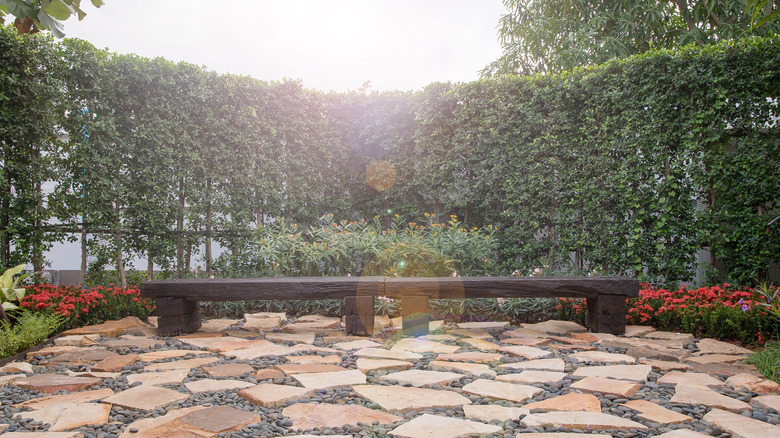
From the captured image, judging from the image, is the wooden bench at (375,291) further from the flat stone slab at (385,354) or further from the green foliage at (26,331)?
the green foliage at (26,331)

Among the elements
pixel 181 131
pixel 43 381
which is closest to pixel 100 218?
pixel 181 131

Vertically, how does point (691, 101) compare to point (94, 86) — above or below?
below

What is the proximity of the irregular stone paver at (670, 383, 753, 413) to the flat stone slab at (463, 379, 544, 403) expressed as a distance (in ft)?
2.50

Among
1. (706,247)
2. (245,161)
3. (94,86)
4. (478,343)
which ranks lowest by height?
(478,343)

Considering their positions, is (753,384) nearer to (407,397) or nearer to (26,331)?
(407,397)

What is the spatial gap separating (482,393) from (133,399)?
1.98m

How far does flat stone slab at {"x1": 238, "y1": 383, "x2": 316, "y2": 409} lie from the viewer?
8.80 feet

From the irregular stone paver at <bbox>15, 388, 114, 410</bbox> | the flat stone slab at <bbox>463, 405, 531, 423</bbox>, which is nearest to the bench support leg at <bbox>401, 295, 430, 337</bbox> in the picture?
the flat stone slab at <bbox>463, 405, 531, 423</bbox>

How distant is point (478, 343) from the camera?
14.3ft

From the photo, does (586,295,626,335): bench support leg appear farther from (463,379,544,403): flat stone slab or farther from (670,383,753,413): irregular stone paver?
(463,379,544,403): flat stone slab

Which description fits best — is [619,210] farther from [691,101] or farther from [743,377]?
[743,377]

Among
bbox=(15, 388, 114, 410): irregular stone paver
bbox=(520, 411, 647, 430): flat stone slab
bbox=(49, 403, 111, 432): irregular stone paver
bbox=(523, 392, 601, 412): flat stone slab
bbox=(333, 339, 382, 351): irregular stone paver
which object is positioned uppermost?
bbox=(49, 403, 111, 432): irregular stone paver

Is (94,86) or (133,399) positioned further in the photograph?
(94,86)

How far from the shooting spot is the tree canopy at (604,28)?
10453 millimetres
